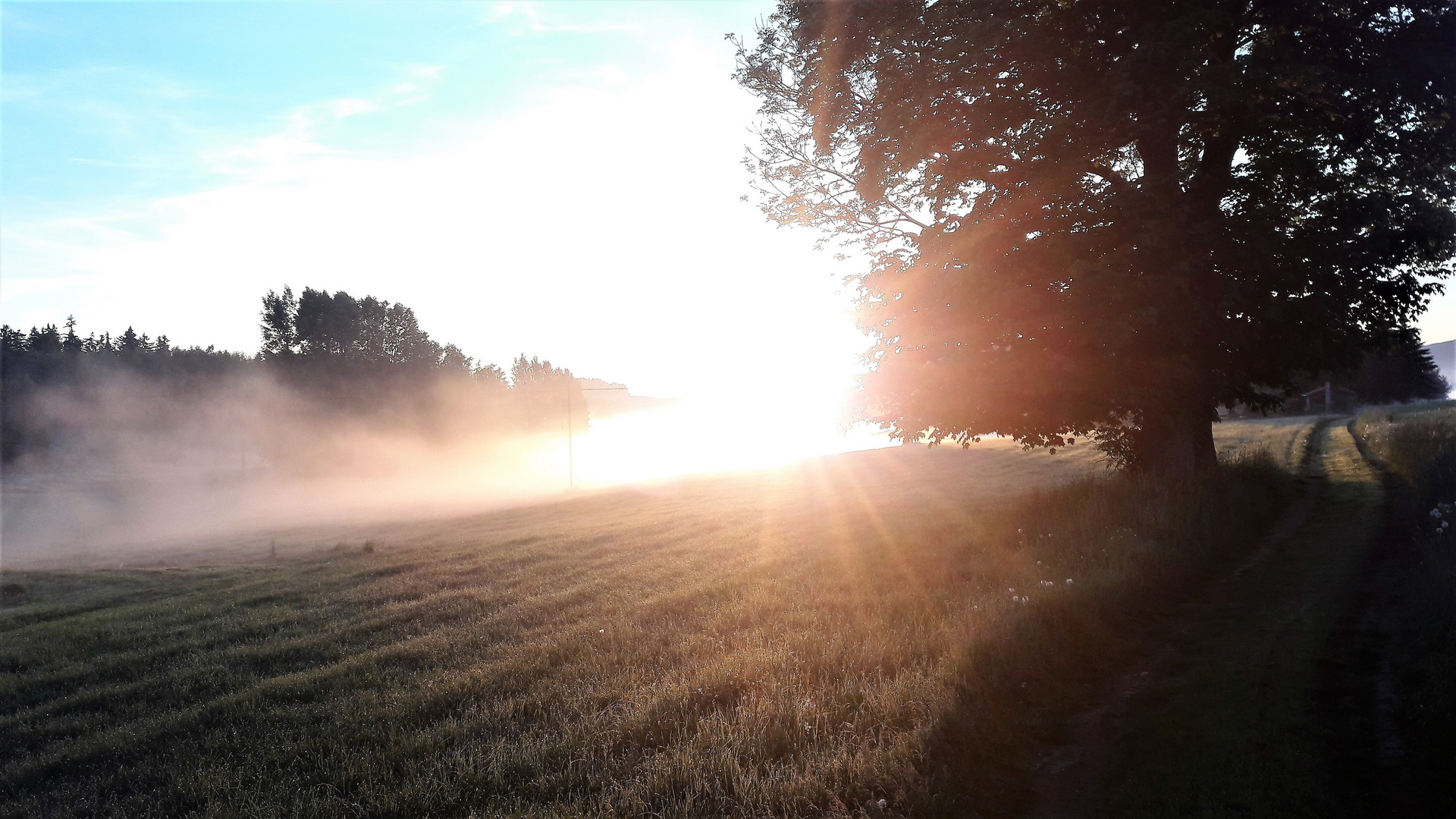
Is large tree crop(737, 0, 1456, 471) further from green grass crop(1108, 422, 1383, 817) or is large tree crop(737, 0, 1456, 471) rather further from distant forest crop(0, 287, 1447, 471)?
distant forest crop(0, 287, 1447, 471)

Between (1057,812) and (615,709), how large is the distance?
12.0 feet

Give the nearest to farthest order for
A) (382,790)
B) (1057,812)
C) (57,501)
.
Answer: (1057,812), (382,790), (57,501)

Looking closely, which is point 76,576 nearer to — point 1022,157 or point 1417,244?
point 1022,157

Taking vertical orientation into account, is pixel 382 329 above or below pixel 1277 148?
above

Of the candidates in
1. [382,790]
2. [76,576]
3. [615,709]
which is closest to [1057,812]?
[615,709]

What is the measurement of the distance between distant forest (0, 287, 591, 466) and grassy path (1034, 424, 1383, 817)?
7424 centimetres

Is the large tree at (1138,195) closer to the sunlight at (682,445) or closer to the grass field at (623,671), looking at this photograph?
the grass field at (623,671)

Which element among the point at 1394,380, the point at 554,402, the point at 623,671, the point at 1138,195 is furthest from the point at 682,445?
the point at 623,671

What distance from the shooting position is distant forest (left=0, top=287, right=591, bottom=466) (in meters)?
69.9

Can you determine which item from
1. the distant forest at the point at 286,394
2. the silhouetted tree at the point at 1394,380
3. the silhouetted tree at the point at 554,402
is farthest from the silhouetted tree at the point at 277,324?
the silhouetted tree at the point at 1394,380

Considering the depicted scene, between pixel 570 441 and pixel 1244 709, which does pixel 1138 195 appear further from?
pixel 570 441

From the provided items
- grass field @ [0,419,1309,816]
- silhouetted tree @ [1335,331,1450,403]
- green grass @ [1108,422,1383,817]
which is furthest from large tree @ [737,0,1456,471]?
silhouetted tree @ [1335,331,1450,403]

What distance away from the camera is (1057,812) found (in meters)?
4.81

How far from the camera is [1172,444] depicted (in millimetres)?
16422
